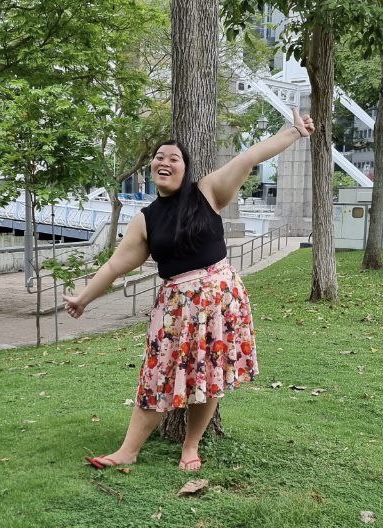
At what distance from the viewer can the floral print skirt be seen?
319 centimetres

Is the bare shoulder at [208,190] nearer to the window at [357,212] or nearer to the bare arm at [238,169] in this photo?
the bare arm at [238,169]

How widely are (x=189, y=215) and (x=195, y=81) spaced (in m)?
1.05

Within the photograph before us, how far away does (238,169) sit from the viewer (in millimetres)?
3277

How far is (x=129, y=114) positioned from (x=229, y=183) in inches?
414

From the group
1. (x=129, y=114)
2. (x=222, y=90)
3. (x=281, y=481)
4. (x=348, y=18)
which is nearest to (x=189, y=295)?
(x=281, y=481)

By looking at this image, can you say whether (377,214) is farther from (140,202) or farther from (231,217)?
(140,202)

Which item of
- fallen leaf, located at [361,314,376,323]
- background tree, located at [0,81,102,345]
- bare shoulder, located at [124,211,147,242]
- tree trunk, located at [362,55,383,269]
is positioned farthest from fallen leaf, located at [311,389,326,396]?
tree trunk, located at [362,55,383,269]

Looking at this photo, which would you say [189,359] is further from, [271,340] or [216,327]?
[271,340]

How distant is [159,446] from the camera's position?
12.3 feet

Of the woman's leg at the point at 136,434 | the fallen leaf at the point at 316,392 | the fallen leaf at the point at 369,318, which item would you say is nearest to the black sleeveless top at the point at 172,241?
the woman's leg at the point at 136,434

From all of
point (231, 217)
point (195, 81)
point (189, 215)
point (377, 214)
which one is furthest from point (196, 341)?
point (231, 217)

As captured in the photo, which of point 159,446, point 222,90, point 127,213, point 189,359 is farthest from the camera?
point 127,213

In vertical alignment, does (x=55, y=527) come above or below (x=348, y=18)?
below

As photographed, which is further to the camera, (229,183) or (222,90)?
(222,90)
